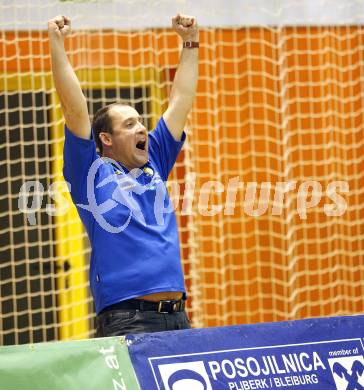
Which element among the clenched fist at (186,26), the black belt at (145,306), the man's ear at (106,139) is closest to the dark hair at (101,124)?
the man's ear at (106,139)

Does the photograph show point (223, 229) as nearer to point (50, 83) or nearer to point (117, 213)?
point (50, 83)

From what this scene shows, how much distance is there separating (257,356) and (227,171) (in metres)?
2.95

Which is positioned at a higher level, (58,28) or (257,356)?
(58,28)

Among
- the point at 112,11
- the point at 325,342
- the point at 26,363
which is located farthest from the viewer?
the point at 112,11

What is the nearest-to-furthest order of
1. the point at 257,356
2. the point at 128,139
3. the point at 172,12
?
1. the point at 257,356
2. the point at 128,139
3. the point at 172,12

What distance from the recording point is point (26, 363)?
2.67 meters

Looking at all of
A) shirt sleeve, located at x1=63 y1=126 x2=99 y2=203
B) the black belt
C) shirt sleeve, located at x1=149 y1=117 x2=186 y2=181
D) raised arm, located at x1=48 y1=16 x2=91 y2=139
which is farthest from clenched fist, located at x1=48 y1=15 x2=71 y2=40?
the black belt

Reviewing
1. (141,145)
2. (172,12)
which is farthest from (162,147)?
(172,12)

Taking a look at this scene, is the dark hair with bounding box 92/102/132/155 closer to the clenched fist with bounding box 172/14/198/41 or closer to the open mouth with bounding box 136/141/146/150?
the open mouth with bounding box 136/141/146/150

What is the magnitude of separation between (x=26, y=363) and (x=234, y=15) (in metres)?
3.61

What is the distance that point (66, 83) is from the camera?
10.8 ft

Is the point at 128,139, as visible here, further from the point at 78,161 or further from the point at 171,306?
the point at 171,306

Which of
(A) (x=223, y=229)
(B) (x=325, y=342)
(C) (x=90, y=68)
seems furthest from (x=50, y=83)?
(B) (x=325, y=342)

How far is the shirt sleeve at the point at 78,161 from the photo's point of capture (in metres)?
3.34
